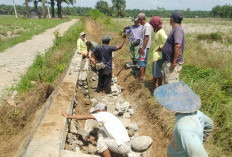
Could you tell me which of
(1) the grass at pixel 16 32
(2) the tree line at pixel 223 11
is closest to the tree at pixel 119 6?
(2) the tree line at pixel 223 11

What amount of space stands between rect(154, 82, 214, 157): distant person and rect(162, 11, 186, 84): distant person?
1.79 metres

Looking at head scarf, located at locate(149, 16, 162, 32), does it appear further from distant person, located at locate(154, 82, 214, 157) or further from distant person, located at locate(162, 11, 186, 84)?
distant person, located at locate(154, 82, 214, 157)

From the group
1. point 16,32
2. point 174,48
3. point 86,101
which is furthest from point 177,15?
point 16,32

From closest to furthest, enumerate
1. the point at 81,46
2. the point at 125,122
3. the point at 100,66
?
the point at 125,122 → the point at 100,66 → the point at 81,46

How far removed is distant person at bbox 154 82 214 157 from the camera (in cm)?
120

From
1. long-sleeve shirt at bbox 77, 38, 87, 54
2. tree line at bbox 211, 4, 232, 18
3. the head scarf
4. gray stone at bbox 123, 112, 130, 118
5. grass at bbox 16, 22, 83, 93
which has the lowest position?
gray stone at bbox 123, 112, 130, 118

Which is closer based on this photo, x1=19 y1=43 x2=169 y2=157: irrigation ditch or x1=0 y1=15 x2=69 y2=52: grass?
x1=19 y1=43 x2=169 y2=157: irrigation ditch

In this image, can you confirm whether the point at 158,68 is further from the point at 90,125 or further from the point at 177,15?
the point at 90,125

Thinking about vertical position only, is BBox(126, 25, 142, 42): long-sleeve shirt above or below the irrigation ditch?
above

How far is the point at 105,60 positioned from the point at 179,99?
11.4 ft

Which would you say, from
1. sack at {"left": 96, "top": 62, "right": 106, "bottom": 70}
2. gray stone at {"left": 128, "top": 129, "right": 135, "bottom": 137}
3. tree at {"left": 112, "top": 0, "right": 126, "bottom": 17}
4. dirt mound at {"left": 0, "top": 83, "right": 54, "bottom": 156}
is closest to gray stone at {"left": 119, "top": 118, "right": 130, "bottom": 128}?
gray stone at {"left": 128, "top": 129, "right": 135, "bottom": 137}

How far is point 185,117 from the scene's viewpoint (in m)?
1.39

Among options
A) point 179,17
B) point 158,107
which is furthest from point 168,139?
point 179,17

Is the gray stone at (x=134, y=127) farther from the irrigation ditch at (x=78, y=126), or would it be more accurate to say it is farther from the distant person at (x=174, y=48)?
the distant person at (x=174, y=48)
